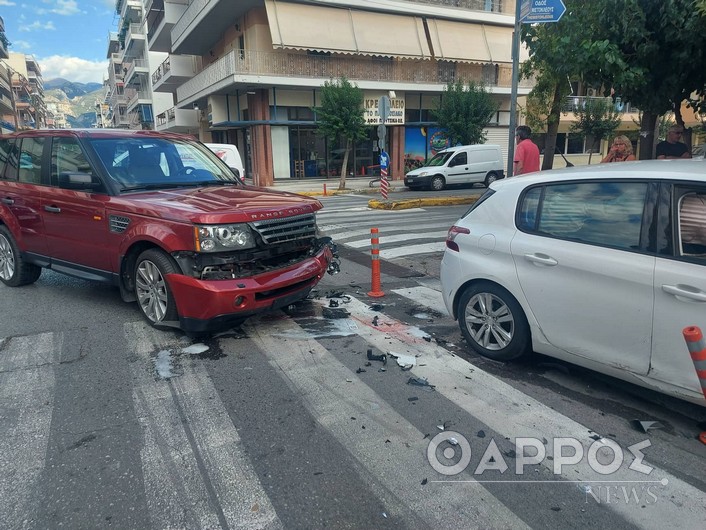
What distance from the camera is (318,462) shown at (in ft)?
9.83

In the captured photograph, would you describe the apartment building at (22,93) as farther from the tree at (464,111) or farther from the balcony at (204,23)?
the tree at (464,111)

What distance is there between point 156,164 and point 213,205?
1509mm

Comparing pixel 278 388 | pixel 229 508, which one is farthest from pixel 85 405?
pixel 229 508

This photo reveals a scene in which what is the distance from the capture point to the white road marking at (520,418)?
2.60 m

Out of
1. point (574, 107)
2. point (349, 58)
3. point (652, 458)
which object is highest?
point (349, 58)

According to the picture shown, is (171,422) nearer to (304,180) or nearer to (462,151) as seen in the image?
(462,151)

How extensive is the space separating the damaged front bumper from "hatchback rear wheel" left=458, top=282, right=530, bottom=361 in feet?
5.39

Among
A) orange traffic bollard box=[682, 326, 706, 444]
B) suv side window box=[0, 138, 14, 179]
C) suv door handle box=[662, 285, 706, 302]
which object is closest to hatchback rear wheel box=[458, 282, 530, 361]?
suv door handle box=[662, 285, 706, 302]

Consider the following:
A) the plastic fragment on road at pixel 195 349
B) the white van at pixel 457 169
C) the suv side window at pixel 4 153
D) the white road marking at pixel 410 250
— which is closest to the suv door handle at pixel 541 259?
the plastic fragment on road at pixel 195 349

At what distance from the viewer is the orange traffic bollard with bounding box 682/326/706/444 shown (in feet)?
9.00

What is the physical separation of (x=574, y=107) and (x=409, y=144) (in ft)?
42.3

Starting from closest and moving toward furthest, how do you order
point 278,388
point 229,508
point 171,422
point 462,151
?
point 229,508
point 171,422
point 278,388
point 462,151

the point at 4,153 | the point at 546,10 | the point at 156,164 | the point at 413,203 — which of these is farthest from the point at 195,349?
the point at 413,203

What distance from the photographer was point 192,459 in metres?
3.02
